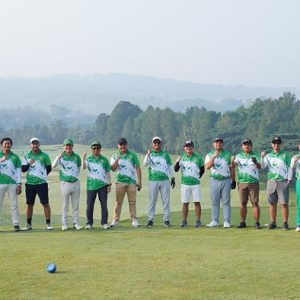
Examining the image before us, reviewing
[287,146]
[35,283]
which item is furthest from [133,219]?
[287,146]

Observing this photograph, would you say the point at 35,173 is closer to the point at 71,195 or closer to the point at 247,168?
the point at 71,195

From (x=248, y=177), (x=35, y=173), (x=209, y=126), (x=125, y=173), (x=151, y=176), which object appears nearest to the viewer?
(x=248, y=177)

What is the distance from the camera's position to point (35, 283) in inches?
320

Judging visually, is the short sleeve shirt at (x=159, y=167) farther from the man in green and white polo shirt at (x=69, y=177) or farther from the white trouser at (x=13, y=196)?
the white trouser at (x=13, y=196)

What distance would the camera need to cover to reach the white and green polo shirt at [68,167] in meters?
13.1

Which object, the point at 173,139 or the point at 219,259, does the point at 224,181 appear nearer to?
the point at 219,259

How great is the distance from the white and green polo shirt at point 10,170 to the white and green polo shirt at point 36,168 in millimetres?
194

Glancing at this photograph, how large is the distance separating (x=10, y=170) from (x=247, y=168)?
5484 mm

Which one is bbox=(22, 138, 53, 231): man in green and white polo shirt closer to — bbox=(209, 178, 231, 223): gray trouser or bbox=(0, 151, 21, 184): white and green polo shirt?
bbox=(0, 151, 21, 184): white and green polo shirt

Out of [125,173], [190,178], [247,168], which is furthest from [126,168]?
[247,168]

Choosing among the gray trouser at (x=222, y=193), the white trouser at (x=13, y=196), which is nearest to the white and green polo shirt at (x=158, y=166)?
the gray trouser at (x=222, y=193)

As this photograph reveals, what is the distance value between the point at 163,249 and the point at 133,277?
1.90m

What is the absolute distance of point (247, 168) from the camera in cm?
1281

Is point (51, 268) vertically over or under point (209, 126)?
under
